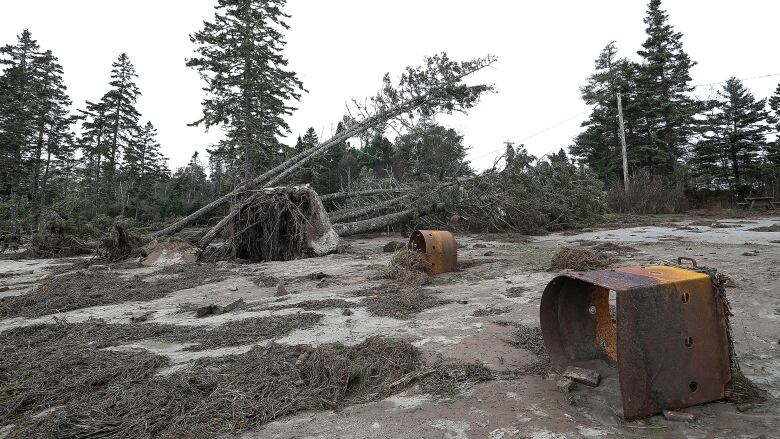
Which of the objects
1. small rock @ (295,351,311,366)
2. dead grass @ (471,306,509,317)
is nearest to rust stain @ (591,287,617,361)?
dead grass @ (471,306,509,317)

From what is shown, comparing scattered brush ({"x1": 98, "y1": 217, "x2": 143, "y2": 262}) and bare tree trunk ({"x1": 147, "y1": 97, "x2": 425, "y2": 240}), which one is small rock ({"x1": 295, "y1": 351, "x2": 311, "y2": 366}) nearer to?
scattered brush ({"x1": 98, "y1": 217, "x2": 143, "y2": 262})

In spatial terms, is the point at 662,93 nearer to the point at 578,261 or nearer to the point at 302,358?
the point at 578,261

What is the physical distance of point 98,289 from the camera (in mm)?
5566

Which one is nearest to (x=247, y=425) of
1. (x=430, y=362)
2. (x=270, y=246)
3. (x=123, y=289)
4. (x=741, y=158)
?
(x=430, y=362)

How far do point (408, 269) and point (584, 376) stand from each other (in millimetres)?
3398

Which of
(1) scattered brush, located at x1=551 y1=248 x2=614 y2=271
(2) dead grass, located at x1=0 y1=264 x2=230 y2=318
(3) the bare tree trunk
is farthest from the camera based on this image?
(3) the bare tree trunk

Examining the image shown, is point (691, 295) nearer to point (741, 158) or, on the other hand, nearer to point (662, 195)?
point (662, 195)

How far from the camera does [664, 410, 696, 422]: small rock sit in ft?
5.62

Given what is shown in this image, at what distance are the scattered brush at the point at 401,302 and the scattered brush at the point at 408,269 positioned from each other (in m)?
0.50

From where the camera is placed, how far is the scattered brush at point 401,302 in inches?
145

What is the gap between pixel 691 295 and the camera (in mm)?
1832

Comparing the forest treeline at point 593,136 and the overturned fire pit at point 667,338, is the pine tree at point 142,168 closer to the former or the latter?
the forest treeline at point 593,136

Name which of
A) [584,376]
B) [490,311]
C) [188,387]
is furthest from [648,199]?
[188,387]

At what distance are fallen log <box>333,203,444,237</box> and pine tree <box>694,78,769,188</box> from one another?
24.0 m
